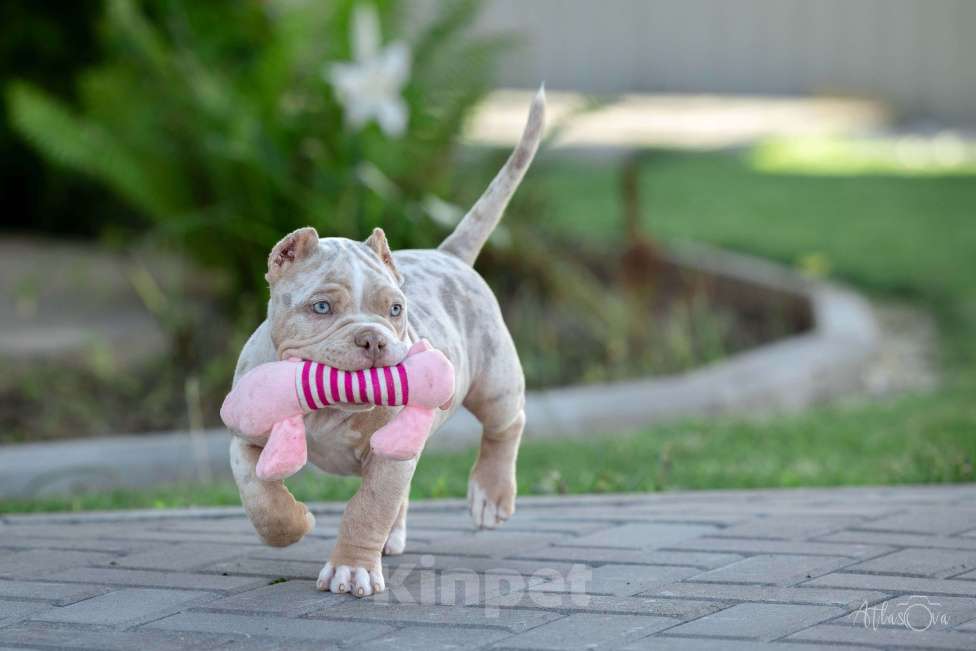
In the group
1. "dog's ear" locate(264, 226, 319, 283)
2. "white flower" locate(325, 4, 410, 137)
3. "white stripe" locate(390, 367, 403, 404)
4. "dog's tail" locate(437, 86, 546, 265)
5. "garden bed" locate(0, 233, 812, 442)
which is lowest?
"white stripe" locate(390, 367, 403, 404)

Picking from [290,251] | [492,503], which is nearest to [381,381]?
[290,251]

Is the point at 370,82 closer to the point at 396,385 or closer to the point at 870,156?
the point at 396,385

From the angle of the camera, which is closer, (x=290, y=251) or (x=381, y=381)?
(x=381, y=381)

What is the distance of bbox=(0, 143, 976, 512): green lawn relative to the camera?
4891 mm

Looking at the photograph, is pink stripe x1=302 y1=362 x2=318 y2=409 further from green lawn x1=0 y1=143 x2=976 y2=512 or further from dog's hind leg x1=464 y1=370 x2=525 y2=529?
green lawn x1=0 y1=143 x2=976 y2=512

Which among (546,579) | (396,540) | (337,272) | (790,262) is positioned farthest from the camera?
(790,262)

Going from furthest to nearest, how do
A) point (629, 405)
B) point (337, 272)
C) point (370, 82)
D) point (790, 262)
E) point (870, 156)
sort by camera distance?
1. point (870, 156)
2. point (790, 262)
3. point (370, 82)
4. point (629, 405)
5. point (337, 272)

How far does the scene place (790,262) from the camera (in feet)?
31.3

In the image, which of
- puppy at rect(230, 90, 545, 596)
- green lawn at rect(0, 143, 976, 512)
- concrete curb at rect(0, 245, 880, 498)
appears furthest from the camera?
concrete curb at rect(0, 245, 880, 498)

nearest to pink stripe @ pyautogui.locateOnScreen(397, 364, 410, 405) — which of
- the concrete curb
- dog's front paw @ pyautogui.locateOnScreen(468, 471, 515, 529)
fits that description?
dog's front paw @ pyautogui.locateOnScreen(468, 471, 515, 529)

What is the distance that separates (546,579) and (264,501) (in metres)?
0.71

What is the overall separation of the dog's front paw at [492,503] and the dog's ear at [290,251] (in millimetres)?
937

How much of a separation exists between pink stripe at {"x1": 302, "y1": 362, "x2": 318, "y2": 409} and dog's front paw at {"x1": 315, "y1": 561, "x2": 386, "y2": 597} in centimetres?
44

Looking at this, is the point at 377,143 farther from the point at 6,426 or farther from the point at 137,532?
the point at 137,532
